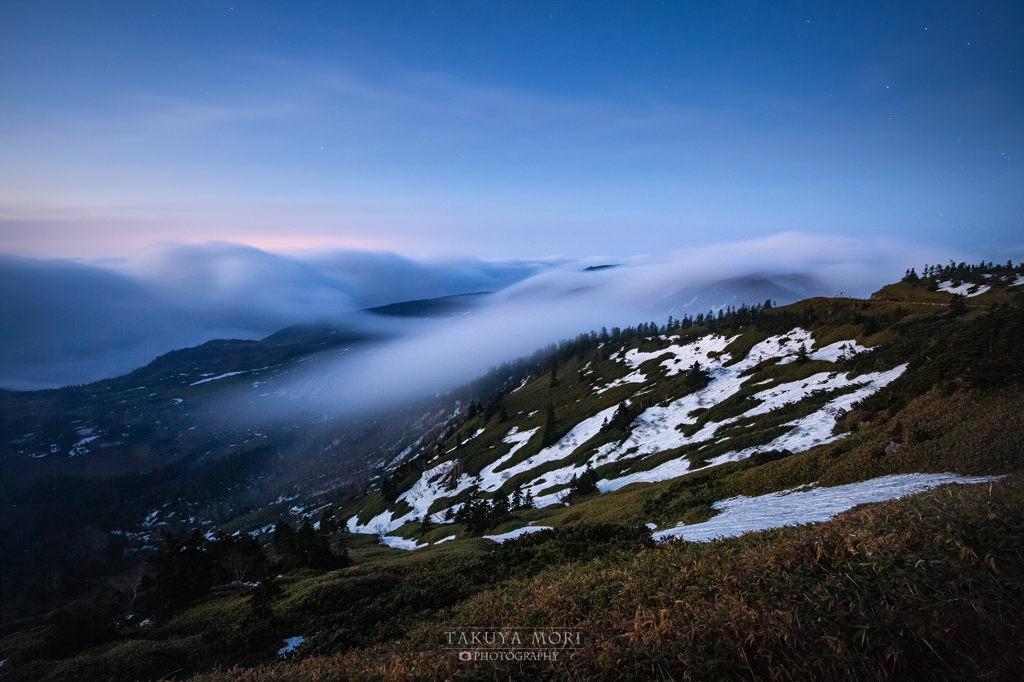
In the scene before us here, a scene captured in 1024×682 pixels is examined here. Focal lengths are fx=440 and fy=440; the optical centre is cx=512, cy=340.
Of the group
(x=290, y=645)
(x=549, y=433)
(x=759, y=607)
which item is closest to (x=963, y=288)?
(x=549, y=433)

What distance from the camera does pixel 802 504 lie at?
57.9 ft

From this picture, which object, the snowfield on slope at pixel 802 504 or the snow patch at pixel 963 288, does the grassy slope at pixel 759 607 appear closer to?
the snowfield on slope at pixel 802 504

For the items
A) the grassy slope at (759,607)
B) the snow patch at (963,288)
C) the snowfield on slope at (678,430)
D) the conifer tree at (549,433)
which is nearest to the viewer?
the grassy slope at (759,607)

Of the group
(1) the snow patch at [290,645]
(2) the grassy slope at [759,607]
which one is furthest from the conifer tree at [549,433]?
(1) the snow patch at [290,645]

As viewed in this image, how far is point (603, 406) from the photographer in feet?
280

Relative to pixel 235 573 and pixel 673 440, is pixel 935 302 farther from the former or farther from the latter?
pixel 235 573

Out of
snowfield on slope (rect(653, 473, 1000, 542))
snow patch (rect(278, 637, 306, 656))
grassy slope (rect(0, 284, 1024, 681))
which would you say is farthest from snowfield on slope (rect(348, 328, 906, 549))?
snow patch (rect(278, 637, 306, 656))

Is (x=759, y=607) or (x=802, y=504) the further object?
(x=802, y=504)

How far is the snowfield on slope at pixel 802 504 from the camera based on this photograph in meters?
14.6

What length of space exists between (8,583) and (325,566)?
24471 cm

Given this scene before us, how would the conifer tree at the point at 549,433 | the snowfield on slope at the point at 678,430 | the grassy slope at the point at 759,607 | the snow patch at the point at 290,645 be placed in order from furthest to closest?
the conifer tree at the point at 549,433, the snowfield on slope at the point at 678,430, the snow patch at the point at 290,645, the grassy slope at the point at 759,607

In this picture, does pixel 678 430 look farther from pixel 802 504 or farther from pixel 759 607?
pixel 759 607

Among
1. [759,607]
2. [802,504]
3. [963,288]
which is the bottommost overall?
[802,504]

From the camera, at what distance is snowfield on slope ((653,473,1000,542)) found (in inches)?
575
